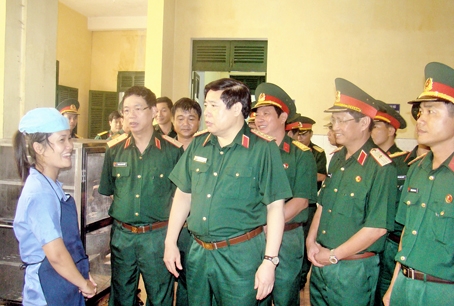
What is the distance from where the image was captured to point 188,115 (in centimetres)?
333

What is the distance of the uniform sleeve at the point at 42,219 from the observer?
66.0 inches

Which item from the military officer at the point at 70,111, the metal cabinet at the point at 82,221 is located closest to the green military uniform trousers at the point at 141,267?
the metal cabinet at the point at 82,221

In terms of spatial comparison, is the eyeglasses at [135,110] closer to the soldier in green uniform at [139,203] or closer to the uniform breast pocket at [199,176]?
the soldier in green uniform at [139,203]

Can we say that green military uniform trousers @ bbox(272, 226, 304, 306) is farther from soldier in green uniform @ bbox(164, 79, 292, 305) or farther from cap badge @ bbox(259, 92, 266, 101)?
cap badge @ bbox(259, 92, 266, 101)

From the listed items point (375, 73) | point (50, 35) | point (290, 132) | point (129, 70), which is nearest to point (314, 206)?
point (290, 132)

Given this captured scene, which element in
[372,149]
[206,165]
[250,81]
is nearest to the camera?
[206,165]

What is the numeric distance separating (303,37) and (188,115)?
3381 millimetres

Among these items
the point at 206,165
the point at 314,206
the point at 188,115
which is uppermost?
the point at 188,115

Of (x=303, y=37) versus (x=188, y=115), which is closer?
(x=188, y=115)

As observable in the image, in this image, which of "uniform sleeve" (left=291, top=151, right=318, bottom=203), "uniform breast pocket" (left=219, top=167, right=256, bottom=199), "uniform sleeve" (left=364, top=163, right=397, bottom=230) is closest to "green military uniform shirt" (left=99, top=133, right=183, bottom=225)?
"uniform breast pocket" (left=219, top=167, right=256, bottom=199)

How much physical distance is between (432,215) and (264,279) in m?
0.83

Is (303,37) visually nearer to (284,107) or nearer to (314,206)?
(314,206)

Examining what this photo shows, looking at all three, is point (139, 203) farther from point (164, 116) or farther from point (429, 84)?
point (429, 84)

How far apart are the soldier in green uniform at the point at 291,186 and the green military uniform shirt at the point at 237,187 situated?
0.63 meters
